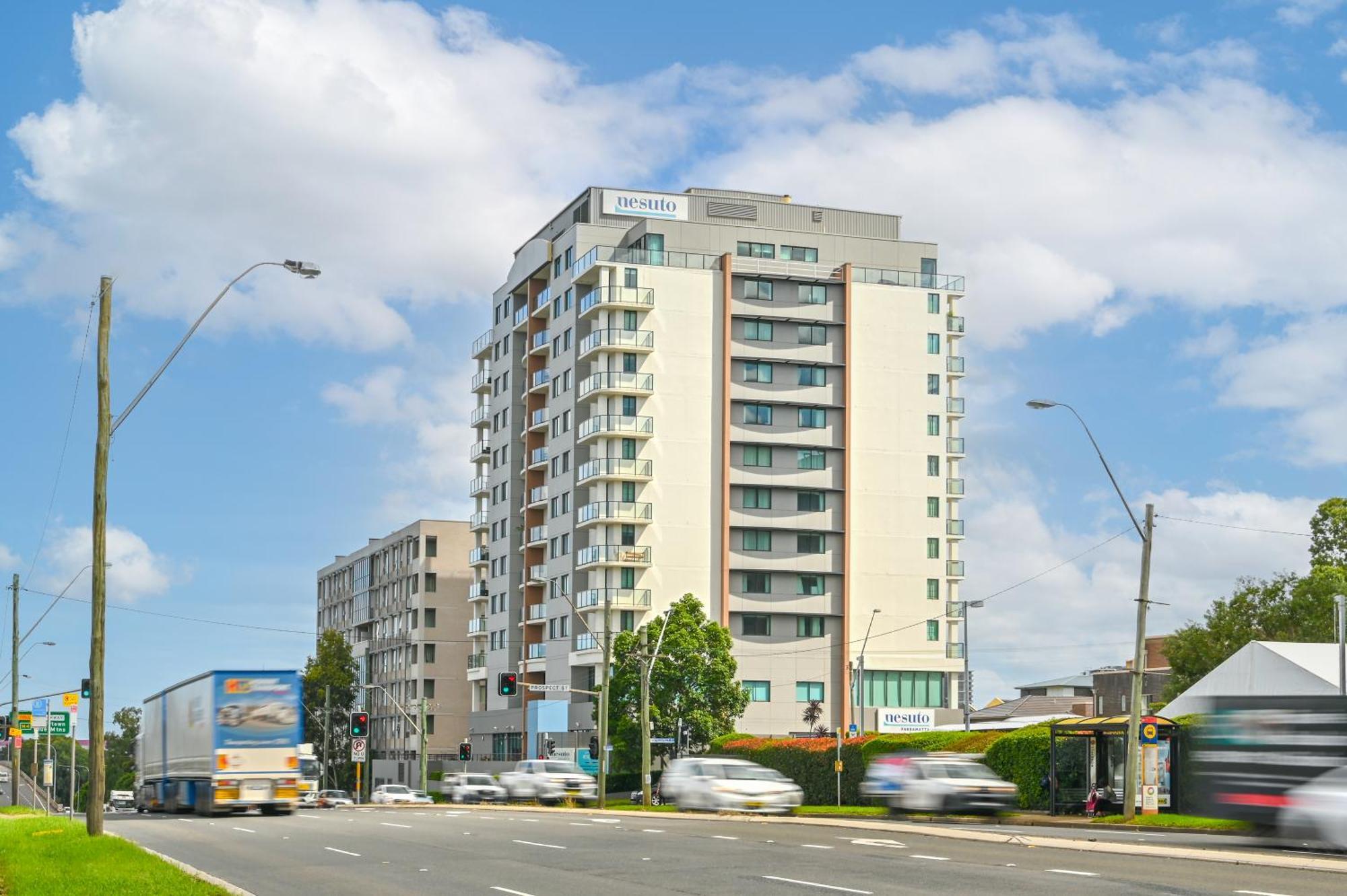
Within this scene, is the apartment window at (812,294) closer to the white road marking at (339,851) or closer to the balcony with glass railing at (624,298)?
the balcony with glass railing at (624,298)

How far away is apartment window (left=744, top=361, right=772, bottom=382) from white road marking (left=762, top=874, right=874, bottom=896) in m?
77.9

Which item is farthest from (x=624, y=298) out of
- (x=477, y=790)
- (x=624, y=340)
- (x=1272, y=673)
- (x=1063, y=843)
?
(x=1063, y=843)

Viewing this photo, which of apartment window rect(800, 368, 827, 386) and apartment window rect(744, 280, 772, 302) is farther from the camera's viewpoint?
apartment window rect(800, 368, 827, 386)

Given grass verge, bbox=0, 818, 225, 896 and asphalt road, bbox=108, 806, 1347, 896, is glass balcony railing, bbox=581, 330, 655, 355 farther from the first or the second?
grass verge, bbox=0, 818, 225, 896

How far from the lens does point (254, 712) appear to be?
136 ft

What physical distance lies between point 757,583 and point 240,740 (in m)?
57.4

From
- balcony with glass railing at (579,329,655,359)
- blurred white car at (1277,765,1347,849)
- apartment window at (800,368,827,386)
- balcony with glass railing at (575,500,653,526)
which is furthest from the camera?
apartment window at (800,368,827,386)

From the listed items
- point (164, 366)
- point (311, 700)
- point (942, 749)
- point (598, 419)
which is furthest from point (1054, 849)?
point (311, 700)

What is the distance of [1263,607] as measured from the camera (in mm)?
84812

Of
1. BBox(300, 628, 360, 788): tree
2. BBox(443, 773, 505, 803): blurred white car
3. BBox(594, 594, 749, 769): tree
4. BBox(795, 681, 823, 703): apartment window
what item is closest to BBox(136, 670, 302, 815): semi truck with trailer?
BBox(443, 773, 505, 803): blurred white car

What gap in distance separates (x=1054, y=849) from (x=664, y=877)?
760cm

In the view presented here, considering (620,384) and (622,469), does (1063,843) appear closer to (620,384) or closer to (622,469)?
(622,469)

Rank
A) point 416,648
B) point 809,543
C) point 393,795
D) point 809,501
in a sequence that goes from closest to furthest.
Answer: point 393,795 → point 809,543 → point 809,501 → point 416,648

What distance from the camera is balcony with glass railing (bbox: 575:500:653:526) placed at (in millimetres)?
94375
